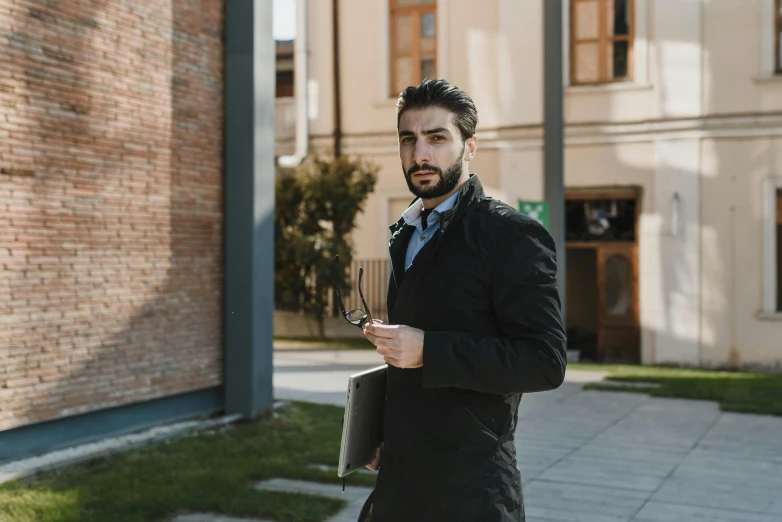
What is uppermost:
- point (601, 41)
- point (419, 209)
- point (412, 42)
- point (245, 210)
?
point (412, 42)

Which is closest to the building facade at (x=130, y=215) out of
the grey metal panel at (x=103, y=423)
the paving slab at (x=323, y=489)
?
the grey metal panel at (x=103, y=423)

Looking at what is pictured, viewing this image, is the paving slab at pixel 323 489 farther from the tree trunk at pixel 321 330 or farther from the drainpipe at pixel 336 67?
the drainpipe at pixel 336 67

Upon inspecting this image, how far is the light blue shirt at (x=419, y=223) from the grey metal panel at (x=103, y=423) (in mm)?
5343

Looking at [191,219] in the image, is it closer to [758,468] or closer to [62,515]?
[62,515]

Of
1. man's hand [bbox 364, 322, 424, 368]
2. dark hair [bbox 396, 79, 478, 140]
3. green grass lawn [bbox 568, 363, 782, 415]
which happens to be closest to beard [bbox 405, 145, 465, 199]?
dark hair [bbox 396, 79, 478, 140]

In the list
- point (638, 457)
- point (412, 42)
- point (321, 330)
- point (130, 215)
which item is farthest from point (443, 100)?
point (412, 42)

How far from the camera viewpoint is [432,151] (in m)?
2.88

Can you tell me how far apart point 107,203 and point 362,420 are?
594 cm

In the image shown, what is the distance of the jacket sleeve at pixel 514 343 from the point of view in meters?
2.64

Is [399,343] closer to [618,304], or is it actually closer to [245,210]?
[245,210]

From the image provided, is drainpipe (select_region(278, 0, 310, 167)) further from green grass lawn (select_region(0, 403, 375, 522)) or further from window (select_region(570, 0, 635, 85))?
green grass lawn (select_region(0, 403, 375, 522))

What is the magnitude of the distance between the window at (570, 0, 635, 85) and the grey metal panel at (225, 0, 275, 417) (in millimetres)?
10881

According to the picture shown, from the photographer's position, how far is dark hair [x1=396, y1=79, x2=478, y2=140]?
2891 millimetres

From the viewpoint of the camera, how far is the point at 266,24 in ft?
33.7
